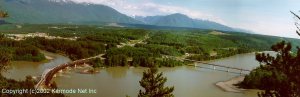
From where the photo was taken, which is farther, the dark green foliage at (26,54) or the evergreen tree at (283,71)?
the dark green foliage at (26,54)

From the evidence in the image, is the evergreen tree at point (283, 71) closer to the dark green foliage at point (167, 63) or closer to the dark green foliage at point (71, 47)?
the dark green foliage at point (167, 63)

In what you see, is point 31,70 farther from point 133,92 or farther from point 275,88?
point 275,88

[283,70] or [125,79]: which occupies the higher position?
[283,70]

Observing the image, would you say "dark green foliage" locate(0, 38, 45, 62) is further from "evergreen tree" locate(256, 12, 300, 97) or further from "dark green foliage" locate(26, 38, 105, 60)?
"evergreen tree" locate(256, 12, 300, 97)

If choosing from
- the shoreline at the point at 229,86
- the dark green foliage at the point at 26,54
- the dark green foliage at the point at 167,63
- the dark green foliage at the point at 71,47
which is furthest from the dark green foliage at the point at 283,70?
the dark green foliage at the point at 71,47

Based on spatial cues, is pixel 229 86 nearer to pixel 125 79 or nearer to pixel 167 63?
pixel 125 79

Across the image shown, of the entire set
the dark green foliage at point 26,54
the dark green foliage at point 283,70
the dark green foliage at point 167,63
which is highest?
the dark green foliage at point 283,70

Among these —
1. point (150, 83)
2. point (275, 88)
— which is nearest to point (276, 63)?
point (275, 88)

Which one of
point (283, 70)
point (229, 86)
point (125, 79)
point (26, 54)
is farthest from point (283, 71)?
point (26, 54)
